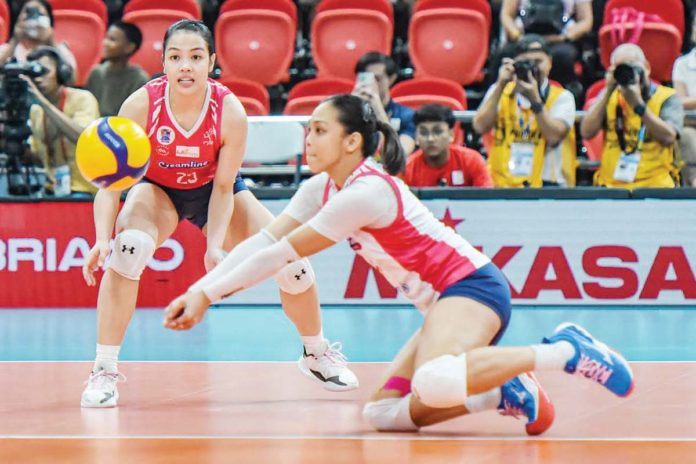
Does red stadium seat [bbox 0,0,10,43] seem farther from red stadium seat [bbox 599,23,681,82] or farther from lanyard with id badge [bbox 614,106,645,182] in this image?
lanyard with id badge [bbox 614,106,645,182]

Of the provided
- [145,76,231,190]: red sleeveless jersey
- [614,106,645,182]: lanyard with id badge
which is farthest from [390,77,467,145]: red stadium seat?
[145,76,231,190]: red sleeveless jersey

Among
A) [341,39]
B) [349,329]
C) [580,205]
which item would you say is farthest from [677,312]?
[341,39]

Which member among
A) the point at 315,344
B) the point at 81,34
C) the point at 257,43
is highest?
the point at 315,344

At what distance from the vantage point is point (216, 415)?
17.3 ft

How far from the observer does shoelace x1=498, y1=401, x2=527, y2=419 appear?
473 cm

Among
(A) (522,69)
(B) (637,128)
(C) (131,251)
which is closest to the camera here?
(C) (131,251)

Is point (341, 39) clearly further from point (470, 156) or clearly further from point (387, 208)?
point (387, 208)

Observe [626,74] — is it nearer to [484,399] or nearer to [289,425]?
[484,399]

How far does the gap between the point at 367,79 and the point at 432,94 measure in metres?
1.52

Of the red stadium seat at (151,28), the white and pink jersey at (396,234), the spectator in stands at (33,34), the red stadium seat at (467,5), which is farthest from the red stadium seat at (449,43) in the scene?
the white and pink jersey at (396,234)

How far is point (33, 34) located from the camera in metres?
11.2

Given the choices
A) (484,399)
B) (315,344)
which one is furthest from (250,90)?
(484,399)

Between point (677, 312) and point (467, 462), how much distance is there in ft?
18.7

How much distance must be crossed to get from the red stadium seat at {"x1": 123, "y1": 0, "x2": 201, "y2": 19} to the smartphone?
3214 mm
